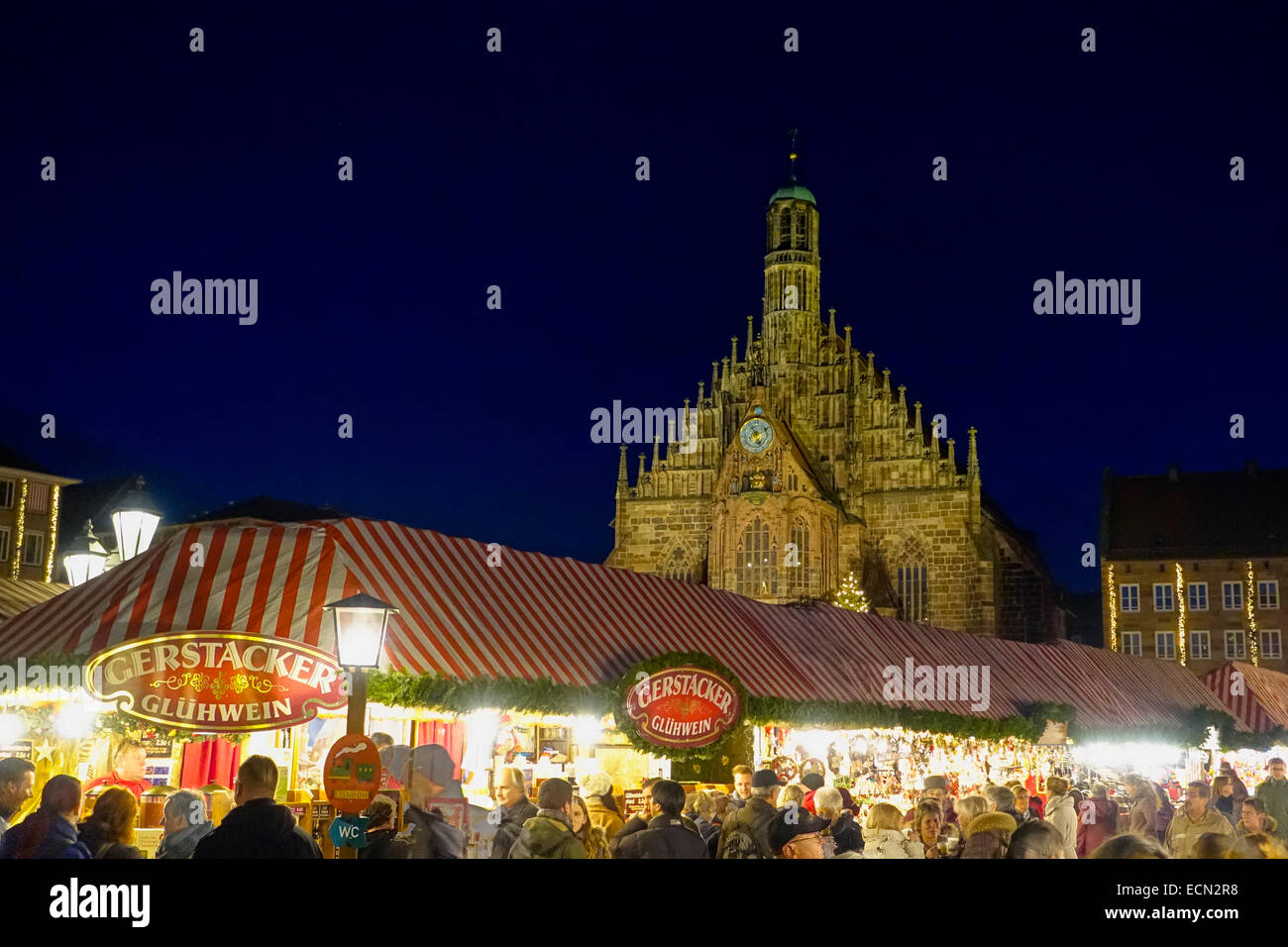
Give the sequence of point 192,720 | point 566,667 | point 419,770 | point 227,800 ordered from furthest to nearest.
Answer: point 566,667
point 192,720
point 227,800
point 419,770

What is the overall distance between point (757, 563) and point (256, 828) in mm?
43913

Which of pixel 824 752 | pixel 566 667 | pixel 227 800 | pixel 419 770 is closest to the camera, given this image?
pixel 419 770

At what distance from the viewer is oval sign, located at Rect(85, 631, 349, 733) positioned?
11.9 m

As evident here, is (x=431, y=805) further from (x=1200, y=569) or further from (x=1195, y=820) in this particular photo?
(x=1200, y=569)

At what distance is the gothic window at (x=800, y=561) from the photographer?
48.8 m

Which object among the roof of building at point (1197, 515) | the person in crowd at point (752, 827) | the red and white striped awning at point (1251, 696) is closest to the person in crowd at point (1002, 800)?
the person in crowd at point (752, 827)

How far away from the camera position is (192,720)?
39.0 feet

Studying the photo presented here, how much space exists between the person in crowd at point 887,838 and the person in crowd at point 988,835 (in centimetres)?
34

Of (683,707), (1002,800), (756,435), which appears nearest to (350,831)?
(1002,800)
